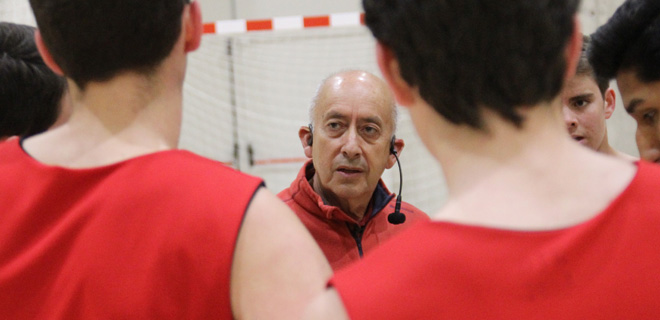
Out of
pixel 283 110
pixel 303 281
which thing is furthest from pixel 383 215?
pixel 283 110

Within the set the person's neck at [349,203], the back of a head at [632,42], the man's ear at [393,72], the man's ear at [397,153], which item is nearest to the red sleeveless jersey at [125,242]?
the man's ear at [393,72]

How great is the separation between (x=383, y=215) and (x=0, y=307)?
1887mm

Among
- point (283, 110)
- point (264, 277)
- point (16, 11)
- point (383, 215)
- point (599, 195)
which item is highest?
point (599, 195)

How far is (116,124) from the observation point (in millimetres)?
894

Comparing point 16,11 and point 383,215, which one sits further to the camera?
point 16,11

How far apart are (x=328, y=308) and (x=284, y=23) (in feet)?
14.3

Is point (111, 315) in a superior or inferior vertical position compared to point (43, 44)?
inferior

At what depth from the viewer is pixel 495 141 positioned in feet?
2.47

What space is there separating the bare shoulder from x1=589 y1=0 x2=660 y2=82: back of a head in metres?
0.99

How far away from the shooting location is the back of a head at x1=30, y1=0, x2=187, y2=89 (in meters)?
0.84

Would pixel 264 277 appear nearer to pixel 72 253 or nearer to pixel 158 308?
pixel 158 308

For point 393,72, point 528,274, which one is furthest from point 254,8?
point 528,274

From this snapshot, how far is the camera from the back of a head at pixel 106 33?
2.76 ft

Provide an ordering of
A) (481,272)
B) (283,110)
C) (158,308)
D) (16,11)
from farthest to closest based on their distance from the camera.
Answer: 1. (283,110)
2. (16,11)
3. (158,308)
4. (481,272)
